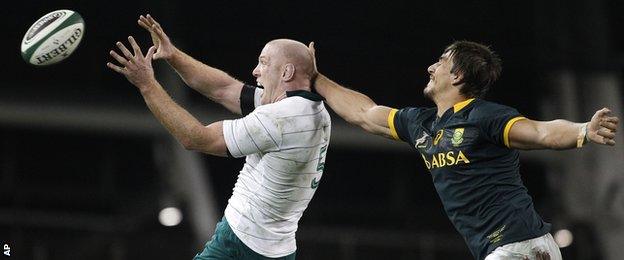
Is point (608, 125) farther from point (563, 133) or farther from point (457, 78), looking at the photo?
point (457, 78)

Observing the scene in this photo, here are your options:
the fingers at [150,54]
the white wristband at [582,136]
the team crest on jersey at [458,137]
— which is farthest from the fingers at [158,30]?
the white wristband at [582,136]

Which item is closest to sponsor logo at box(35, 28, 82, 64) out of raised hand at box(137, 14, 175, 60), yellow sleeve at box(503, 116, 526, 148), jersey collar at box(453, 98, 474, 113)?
raised hand at box(137, 14, 175, 60)

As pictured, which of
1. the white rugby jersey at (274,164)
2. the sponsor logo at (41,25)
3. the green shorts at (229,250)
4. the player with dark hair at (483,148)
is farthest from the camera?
the sponsor logo at (41,25)

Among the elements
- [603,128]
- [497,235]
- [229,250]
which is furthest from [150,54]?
[603,128]

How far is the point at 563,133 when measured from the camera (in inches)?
217

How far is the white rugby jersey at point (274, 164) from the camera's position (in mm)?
6234

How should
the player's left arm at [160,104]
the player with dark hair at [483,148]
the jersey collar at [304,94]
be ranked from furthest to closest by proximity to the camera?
the jersey collar at [304,94] → the player's left arm at [160,104] → the player with dark hair at [483,148]

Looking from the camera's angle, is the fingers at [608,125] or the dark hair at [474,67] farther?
the dark hair at [474,67]

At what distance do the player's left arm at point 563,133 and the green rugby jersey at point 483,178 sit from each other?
8 centimetres

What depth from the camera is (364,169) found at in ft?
61.3

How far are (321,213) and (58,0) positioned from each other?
249 inches

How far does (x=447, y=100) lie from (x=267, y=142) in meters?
1.12

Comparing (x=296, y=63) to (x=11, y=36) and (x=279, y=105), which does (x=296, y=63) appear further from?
(x=11, y=36)

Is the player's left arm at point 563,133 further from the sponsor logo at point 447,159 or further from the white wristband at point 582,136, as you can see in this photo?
the sponsor logo at point 447,159
